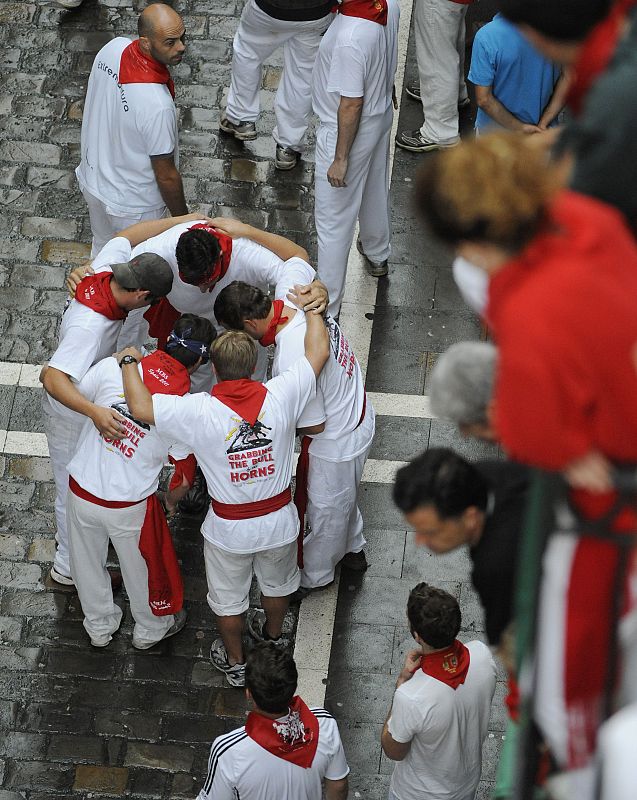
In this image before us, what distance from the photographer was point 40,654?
24.7 ft

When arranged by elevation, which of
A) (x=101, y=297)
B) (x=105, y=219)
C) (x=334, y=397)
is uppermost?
(x=101, y=297)

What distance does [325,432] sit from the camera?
7.01 meters

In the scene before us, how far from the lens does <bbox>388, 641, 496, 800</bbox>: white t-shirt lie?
549 cm

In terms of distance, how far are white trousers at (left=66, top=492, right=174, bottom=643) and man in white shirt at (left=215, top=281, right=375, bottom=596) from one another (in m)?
0.98

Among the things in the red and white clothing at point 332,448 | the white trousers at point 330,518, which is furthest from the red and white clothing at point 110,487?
the white trousers at point 330,518

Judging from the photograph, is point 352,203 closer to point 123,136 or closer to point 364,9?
point 364,9

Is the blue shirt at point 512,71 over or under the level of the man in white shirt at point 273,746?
over

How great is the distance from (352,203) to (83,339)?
2.93 metres

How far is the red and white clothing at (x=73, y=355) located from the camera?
6543 mm

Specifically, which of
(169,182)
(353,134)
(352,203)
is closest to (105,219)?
(169,182)

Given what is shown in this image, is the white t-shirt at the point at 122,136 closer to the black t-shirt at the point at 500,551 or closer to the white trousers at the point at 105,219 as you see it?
the white trousers at the point at 105,219

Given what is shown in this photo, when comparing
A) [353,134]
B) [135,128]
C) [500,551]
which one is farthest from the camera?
[353,134]

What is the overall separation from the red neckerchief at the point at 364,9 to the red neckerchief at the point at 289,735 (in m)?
4.38

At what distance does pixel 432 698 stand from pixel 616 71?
127 inches
